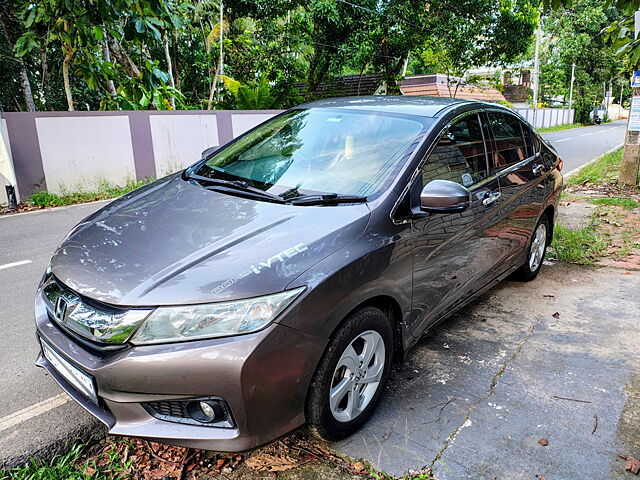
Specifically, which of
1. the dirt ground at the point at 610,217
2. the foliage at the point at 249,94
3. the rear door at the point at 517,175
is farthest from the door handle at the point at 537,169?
the foliage at the point at 249,94

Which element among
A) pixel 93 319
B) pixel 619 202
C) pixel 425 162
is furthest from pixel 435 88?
pixel 93 319

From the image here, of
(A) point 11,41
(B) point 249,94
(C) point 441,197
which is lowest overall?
(C) point 441,197

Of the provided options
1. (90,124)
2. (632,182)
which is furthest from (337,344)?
(632,182)

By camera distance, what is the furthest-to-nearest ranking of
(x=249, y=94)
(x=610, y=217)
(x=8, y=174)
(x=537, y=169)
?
(x=249, y=94), (x=8, y=174), (x=610, y=217), (x=537, y=169)

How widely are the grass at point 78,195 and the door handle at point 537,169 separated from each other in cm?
712

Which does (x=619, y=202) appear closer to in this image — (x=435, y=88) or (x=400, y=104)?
(x=400, y=104)

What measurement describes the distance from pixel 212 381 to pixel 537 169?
3.57 m

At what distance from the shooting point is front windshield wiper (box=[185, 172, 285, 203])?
2.79 metres

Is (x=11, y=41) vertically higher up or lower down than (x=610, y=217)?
higher up

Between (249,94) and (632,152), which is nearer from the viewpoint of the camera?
(632,152)

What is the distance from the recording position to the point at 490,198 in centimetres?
350

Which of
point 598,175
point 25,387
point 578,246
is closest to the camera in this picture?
point 25,387

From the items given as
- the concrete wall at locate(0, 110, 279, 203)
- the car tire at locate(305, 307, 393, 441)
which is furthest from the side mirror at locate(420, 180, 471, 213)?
the concrete wall at locate(0, 110, 279, 203)

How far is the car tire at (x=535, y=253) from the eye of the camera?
4.63 meters
